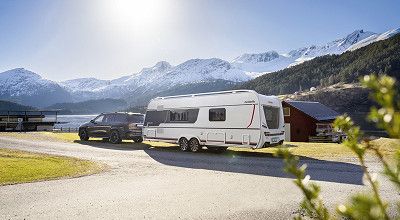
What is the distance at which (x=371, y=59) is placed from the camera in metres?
166

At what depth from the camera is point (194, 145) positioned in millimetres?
20953

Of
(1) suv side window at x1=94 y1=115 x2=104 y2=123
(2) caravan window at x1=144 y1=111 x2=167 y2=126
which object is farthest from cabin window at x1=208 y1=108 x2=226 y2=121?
(1) suv side window at x1=94 y1=115 x2=104 y2=123

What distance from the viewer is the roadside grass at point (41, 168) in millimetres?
12586

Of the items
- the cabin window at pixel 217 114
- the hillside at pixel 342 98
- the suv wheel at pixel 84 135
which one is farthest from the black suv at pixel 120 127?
the hillside at pixel 342 98

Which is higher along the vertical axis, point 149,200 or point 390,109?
point 390,109

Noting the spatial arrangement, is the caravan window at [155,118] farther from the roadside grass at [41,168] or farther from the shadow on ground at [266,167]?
the roadside grass at [41,168]

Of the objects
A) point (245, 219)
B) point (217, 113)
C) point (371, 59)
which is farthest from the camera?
point (371, 59)

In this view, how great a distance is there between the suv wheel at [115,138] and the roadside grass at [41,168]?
25.4 feet

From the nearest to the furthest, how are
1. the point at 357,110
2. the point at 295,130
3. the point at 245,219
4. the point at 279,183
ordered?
the point at 245,219 < the point at 279,183 < the point at 295,130 < the point at 357,110

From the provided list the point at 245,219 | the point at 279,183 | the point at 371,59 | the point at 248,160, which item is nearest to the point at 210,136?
the point at 248,160

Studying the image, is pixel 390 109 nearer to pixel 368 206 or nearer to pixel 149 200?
pixel 368 206

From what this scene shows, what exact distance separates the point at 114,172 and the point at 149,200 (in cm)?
503

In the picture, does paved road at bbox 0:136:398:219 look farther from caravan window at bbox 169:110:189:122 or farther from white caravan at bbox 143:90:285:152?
caravan window at bbox 169:110:189:122

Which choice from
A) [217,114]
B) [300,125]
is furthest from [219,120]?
[300,125]
